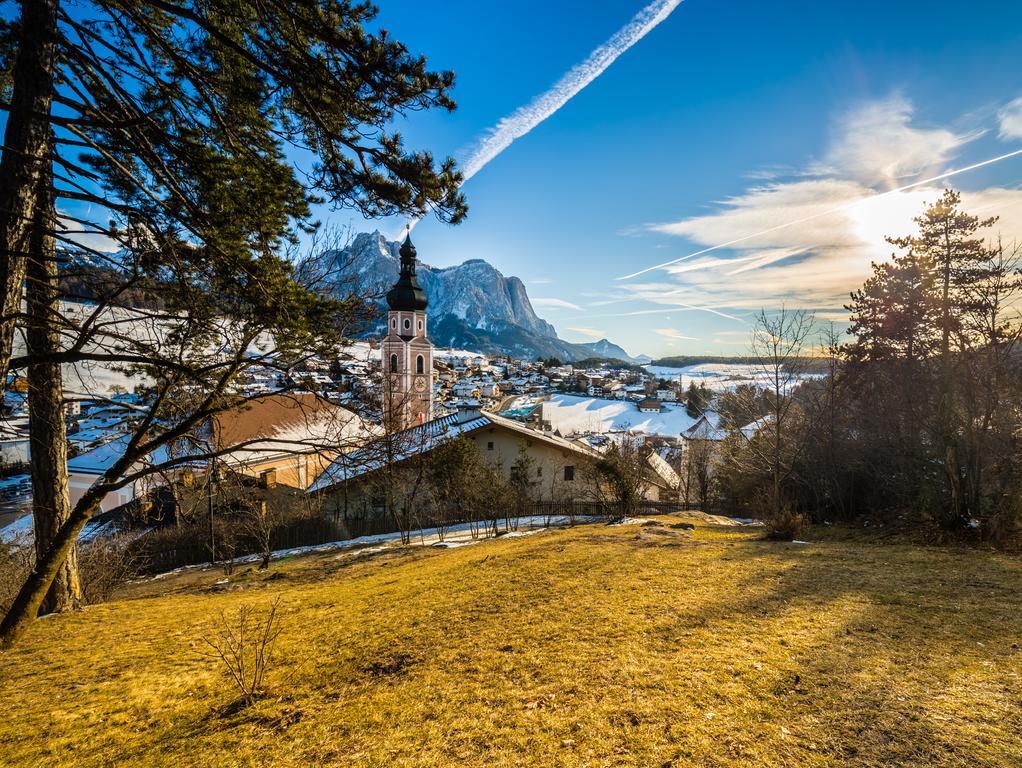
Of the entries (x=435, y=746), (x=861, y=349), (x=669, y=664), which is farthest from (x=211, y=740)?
(x=861, y=349)

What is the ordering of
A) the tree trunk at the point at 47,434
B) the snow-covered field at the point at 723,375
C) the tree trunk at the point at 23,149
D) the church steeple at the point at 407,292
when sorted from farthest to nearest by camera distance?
1. the church steeple at the point at 407,292
2. the snow-covered field at the point at 723,375
3. the tree trunk at the point at 47,434
4. the tree trunk at the point at 23,149

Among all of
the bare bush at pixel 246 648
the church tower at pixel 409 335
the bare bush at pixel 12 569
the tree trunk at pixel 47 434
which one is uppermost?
the church tower at pixel 409 335

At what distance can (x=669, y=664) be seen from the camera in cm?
382

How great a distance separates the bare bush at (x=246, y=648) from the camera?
3.67 m

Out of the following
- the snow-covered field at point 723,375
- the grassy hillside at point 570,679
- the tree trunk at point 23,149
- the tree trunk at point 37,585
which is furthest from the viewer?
the snow-covered field at point 723,375

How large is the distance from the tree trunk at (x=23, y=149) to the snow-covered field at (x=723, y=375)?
17.7 meters

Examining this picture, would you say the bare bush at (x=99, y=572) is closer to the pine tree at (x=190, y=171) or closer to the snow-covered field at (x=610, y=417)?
the pine tree at (x=190, y=171)

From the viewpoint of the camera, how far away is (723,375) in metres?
102

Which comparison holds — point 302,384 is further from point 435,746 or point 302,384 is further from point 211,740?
point 435,746

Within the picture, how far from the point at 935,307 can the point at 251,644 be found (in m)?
20.3

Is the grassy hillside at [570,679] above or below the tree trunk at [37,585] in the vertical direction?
below

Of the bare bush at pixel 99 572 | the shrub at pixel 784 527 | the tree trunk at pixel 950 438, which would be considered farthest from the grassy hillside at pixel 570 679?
the tree trunk at pixel 950 438

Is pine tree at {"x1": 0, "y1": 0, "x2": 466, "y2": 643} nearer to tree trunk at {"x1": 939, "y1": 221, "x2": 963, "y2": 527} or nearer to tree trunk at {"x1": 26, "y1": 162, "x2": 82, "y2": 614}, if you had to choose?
tree trunk at {"x1": 26, "y1": 162, "x2": 82, "y2": 614}

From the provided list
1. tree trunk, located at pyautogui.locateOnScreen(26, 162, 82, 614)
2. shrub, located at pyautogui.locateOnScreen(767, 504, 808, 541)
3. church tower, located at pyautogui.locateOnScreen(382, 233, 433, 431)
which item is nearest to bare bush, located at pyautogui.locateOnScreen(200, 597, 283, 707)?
tree trunk, located at pyautogui.locateOnScreen(26, 162, 82, 614)
